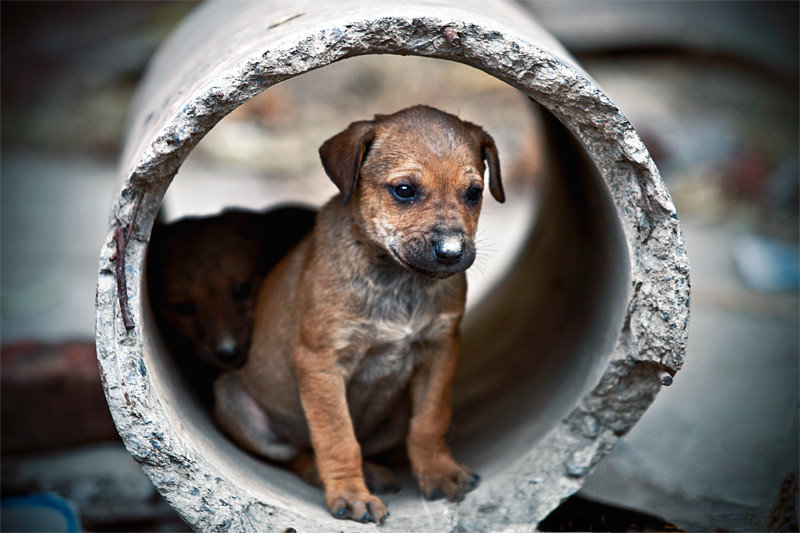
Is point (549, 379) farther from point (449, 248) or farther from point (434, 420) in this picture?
point (449, 248)

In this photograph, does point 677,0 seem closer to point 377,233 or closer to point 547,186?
point 547,186

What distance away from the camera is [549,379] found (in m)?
4.50

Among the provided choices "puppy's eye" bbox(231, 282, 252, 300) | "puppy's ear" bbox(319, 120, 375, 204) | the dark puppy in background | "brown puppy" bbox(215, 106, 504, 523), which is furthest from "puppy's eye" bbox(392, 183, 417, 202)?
"puppy's eye" bbox(231, 282, 252, 300)

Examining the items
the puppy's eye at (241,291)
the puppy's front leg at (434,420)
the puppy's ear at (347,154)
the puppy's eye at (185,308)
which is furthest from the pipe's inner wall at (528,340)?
the puppy's ear at (347,154)

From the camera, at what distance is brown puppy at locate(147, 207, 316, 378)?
4555 millimetres

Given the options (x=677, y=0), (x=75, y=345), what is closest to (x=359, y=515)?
(x=75, y=345)

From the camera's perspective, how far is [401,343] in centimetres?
388

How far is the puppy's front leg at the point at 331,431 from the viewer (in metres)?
3.73

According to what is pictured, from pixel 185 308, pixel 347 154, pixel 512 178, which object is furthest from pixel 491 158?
pixel 512 178

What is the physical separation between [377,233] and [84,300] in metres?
5.06

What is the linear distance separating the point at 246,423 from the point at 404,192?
1.64 m

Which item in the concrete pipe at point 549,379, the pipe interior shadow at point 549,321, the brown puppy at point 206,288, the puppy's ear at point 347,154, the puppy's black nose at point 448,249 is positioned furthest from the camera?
the brown puppy at point 206,288

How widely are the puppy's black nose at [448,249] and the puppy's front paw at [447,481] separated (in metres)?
1.15

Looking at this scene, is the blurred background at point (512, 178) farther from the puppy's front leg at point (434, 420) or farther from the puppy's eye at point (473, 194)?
the puppy's eye at point (473, 194)
